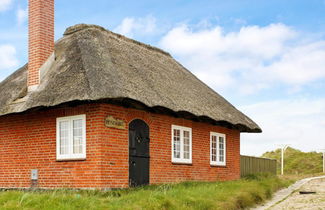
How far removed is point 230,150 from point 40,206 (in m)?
12.5

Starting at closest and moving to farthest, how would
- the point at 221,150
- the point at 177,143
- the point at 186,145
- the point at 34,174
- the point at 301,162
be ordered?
the point at 34,174 → the point at 177,143 → the point at 186,145 → the point at 221,150 → the point at 301,162

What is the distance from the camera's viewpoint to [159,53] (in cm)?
2175

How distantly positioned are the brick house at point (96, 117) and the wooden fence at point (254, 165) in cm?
536

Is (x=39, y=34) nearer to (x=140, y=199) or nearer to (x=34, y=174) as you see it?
(x=34, y=174)

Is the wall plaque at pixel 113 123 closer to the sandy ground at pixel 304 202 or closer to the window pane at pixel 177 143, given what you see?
the window pane at pixel 177 143

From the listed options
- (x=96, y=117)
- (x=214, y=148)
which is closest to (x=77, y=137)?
(x=96, y=117)

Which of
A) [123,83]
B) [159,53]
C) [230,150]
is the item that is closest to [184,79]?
[159,53]

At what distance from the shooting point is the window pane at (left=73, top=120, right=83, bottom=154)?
13.9 metres

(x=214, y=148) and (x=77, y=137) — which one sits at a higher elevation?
(x=77, y=137)

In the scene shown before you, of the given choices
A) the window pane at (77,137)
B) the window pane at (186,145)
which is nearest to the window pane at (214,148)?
the window pane at (186,145)

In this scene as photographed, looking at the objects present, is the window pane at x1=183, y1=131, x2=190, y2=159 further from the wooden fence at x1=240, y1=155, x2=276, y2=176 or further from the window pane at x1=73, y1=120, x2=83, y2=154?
the wooden fence at x1=240, y1=155, x2=276, y2=176

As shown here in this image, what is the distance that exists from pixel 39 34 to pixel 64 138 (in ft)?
13.3

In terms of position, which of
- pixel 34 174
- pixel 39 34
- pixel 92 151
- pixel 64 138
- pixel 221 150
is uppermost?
pixel 39 34

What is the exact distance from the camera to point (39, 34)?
1580cm
